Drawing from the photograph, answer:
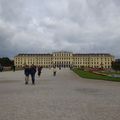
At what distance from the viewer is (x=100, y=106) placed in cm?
1215

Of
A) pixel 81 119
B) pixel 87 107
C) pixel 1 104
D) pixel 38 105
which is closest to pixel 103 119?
pixel 81 119

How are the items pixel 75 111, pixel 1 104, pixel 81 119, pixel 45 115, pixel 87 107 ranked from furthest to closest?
1. pixel 1 104
2. pixel 87 107
3. pixel 75 111
4. pixel 45 115
5. pixel 81 119

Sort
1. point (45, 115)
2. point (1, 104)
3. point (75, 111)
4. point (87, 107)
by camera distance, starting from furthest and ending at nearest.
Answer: point (1, 104) → point (87, 107) → point (75, 111) → point (45, 115)

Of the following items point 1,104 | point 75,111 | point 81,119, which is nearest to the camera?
point 81,119

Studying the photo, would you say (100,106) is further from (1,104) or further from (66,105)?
(1,104)

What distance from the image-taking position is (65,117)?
9680 millimetres

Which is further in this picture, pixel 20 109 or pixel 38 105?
pixel 38 105

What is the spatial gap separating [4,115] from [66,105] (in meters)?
2.79

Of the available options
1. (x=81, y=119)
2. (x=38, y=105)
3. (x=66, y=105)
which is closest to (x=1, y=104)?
(x=38, y=105)

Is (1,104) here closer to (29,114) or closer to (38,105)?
(38,105)

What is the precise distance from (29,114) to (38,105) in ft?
6.81

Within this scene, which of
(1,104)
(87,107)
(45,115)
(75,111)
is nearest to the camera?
(45,115)

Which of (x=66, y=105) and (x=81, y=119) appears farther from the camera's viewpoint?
(x=66, y=105)

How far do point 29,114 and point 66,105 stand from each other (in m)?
2.31
